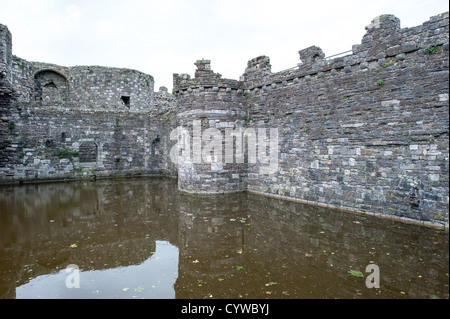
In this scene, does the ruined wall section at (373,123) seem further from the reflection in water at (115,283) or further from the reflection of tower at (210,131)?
the reflection in water at (115,283)

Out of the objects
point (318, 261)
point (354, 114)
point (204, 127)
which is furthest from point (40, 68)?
point (318, 261)

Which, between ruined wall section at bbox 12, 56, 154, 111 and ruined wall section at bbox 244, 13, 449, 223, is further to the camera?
ruined wall section at bbox 12, 56, 154, 111

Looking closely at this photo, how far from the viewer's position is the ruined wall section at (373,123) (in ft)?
24.2

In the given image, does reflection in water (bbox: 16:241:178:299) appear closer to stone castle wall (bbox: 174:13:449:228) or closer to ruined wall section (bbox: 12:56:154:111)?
stone castle wall (bbox: 174:13:449:228)

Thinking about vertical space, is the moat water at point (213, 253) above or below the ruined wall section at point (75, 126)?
below

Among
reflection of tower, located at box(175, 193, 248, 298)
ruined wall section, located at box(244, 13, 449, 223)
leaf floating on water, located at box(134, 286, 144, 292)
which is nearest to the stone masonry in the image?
ruined wall section, located at box(244, 13, 449, 223)

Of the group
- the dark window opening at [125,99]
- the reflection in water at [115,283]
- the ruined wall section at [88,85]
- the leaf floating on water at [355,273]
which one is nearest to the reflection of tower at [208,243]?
the reflection in water at [115,283]

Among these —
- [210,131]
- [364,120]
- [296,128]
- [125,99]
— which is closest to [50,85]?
[125,99]

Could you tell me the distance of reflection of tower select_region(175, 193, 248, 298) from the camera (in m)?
4.93

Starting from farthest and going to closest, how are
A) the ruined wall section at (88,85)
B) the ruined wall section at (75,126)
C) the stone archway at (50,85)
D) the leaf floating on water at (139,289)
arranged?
the ruined wall section at (88,85) → the stone archway at (50,85) → the ruined wall section at (75,126) → the leaf floating on water at (139,289)

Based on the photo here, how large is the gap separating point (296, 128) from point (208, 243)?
5.93m

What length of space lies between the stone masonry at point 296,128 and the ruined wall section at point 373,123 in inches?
1.1

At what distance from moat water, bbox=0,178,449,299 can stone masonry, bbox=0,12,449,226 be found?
119cm
